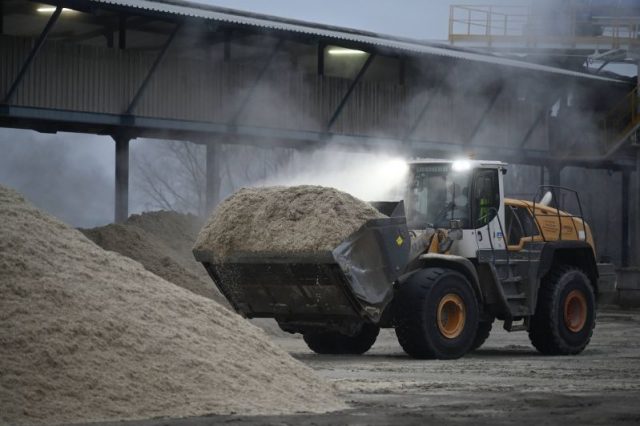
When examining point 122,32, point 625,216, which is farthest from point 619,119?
point 122,32

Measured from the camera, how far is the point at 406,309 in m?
16.9

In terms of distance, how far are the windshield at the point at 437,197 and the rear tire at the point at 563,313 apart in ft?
6.86

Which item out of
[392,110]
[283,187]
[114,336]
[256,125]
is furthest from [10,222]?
[392,110]

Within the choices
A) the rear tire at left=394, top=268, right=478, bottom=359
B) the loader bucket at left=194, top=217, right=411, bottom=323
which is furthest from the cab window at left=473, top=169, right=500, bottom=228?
the loader bucket at left=194, top=217, right=411, bottom=323

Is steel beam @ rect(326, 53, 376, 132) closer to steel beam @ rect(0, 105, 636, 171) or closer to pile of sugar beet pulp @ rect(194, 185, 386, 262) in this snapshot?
steel beam @ rect(0, 105, 636, 171)

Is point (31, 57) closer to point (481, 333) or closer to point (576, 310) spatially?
point (481, 333)

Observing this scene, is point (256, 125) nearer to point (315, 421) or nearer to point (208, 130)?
point (208, 130)

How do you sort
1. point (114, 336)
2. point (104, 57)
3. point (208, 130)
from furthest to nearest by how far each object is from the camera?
point (208, 130) → point (104, 57) → point (114, 336)

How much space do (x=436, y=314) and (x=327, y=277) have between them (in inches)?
70.2

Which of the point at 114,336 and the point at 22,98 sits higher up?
the point at 22,98

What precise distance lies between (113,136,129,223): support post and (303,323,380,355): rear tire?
831cm

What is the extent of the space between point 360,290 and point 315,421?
5.97 metres

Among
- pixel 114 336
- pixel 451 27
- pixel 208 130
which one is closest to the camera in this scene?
pixel 114 336

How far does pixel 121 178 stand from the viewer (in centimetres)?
2598
